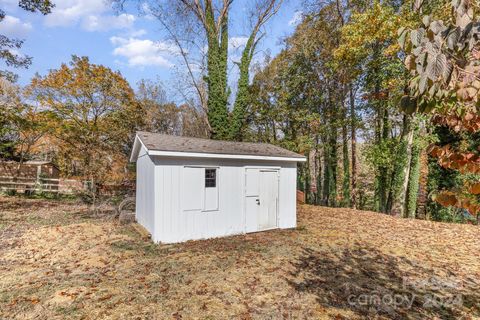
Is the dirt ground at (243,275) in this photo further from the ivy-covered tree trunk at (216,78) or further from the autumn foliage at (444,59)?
the ivy-covered tree trunk at (216,78)

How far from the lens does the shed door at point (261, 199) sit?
27.3 feet

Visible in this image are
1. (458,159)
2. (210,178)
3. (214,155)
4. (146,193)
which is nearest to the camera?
(458,159)

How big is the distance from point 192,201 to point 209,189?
62cm

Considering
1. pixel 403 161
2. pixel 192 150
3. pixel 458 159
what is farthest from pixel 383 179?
pixel 458 159

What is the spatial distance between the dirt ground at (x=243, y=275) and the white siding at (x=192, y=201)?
47 cm

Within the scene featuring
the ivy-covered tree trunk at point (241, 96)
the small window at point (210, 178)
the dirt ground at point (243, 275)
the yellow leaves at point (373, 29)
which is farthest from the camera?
the ivy-covered tree trunk at point (241, 96)

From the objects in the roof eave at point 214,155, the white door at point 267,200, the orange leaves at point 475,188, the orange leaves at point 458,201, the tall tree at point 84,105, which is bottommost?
the white door at point 267,200

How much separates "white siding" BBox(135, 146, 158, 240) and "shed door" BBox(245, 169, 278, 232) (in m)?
2.91

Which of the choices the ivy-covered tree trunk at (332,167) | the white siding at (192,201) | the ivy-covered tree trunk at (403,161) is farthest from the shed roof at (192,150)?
the ivy-covered tree trunk at (332,167)

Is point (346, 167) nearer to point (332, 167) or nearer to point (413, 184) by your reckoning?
point (332, 167)

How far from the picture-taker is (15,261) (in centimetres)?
593

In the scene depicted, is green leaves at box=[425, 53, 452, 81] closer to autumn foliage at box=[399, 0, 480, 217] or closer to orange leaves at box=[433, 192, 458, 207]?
autumn foliage at box=[399, 0, 480, 217]

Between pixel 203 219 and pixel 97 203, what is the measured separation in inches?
351

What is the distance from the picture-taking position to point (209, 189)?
762cm
